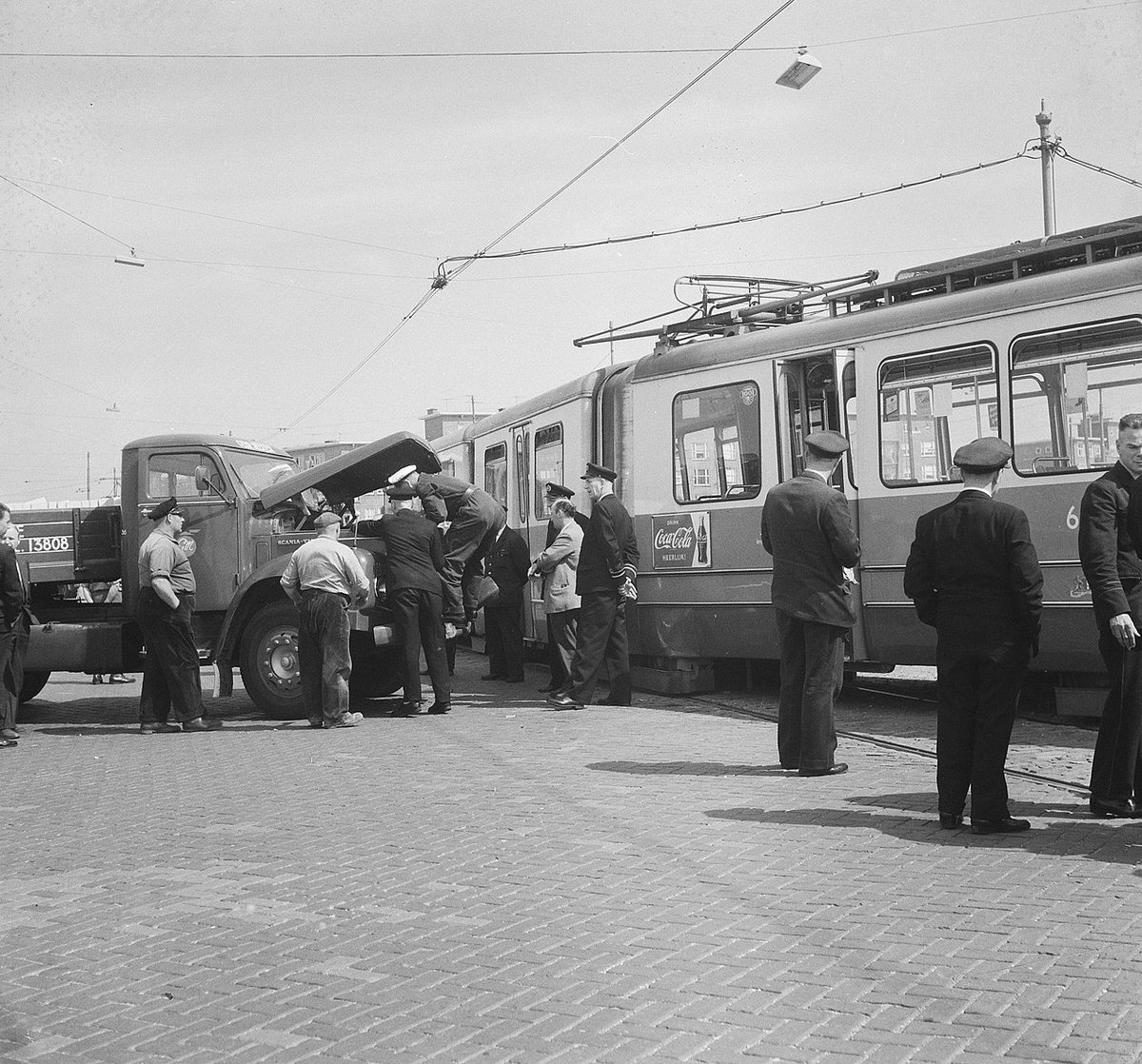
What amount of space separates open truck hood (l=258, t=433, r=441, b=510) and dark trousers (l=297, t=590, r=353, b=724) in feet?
5.29

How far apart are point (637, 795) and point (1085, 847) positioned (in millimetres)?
2476

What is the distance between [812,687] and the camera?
7895mm

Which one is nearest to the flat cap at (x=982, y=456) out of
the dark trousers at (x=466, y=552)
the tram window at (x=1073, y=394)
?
the tram window at (x=1073, y=394)

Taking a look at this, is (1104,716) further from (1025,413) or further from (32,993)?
(32,993)

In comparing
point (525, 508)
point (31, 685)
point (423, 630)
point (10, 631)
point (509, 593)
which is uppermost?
point (525, 508)

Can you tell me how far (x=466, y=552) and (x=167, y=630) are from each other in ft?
9.39

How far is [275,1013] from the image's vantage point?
4191mm

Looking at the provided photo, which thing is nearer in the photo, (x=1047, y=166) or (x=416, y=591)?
(x=416, y=591)

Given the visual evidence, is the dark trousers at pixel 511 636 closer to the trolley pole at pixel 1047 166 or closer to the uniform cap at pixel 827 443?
the uniform cap at pixel 827 443

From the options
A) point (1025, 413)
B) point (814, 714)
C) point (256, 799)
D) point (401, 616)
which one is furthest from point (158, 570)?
point (1025, 413)

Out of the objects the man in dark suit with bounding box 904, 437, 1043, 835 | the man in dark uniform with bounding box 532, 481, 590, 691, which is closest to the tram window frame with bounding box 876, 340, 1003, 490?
the man in dark uniform with bounding box 532, 481, 590, 691

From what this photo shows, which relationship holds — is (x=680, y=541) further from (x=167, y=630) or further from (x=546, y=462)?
(x=167, y=630)

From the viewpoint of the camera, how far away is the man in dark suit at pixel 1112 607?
6.37 meters

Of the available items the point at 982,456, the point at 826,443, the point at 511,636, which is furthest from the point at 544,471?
the point at 982,456
